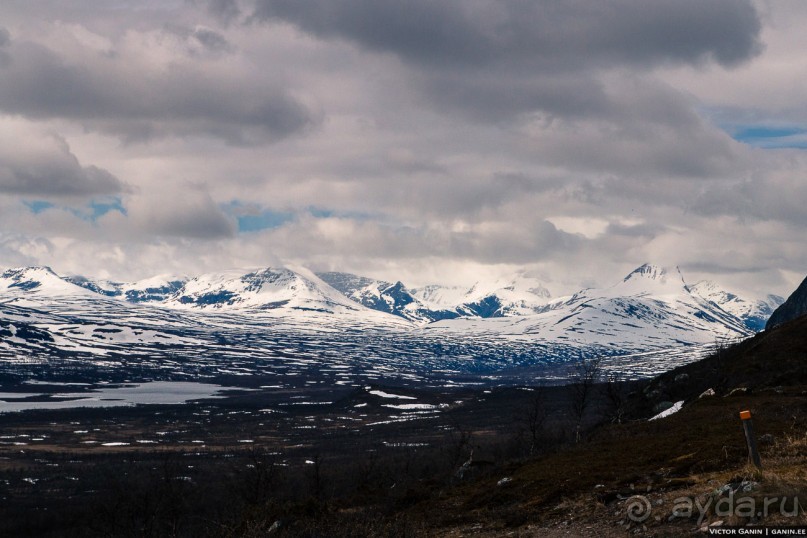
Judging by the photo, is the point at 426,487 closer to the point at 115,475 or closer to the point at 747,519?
the point at 747,519

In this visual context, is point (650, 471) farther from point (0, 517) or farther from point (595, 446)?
point (0, 517)

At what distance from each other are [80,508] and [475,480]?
148263 mm

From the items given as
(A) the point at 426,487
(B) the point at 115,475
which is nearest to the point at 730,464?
(A) the point at 426,487

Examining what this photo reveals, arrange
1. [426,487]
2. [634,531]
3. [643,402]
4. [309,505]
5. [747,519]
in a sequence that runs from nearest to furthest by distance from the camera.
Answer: [747,519]
[634,531]
[309,505]
[426,487]
[643,402]

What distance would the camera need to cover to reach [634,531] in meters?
20.3

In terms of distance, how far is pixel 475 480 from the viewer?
38469 mm

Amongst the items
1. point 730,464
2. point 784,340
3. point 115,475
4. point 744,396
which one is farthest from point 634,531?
point 115,475

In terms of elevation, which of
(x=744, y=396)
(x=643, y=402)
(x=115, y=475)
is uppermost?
(x=744, y=396)

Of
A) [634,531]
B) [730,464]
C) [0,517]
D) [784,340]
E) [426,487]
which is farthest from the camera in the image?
[0,517]

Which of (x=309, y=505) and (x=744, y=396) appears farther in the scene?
(x=744, y=396)

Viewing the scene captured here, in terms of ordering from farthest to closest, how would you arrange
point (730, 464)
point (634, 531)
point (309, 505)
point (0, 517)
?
point (0, 517) < point (309, 505) < point (730, 464) < point (634, 531)

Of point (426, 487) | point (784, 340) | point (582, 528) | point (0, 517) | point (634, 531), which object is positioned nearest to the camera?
point (634, 531)

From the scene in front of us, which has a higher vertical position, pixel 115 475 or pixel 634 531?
pixel 634 531

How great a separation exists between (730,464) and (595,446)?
40.9 feet
